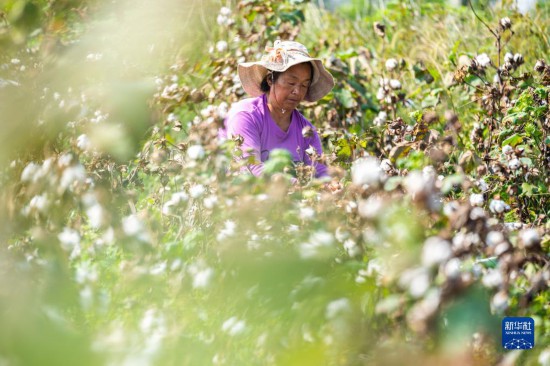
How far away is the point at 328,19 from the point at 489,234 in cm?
545

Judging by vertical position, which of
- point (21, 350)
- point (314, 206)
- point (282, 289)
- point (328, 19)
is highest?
point (21, 350)

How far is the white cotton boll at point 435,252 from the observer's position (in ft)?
4.24

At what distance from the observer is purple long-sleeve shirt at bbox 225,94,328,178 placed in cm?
316

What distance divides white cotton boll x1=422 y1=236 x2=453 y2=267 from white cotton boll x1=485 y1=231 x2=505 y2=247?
0.19m

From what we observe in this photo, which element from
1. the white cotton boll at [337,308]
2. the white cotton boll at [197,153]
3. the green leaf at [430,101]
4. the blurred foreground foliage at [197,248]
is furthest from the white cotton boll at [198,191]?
the green leaf at [430,101]

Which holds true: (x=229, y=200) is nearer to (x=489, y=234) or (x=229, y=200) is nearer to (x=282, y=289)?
(x=282, y=289)

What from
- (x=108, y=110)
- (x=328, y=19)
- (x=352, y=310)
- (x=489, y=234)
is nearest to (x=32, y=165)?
(x=108, y=110)

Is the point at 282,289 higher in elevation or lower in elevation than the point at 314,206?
higher

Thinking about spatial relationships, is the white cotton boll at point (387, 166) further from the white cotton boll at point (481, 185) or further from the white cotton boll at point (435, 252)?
the white cotton boll at point (435, 252)

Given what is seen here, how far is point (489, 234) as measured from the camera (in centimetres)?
150

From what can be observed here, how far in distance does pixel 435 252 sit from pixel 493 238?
Result: 0.25 metres

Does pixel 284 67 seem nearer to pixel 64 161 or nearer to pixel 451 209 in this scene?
pixel 451 209

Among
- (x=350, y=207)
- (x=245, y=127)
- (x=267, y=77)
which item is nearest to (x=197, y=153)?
(x=350, y=207)

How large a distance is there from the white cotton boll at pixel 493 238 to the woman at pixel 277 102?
5.40 ft
